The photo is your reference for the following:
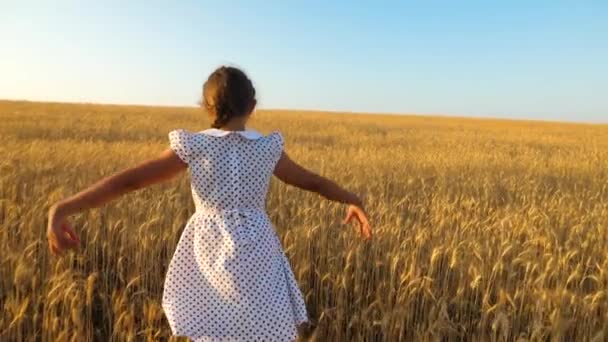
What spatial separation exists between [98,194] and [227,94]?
1.85 ft

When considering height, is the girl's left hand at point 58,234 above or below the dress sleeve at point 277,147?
below

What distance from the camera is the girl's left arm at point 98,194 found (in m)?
1.83

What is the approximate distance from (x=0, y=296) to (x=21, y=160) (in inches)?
157

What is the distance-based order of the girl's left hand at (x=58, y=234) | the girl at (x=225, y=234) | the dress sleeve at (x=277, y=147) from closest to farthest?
the girl's left hand at (x=58, y=234), the girl at (x=225, y=234), the dress sleeve at (x=277, y=147)

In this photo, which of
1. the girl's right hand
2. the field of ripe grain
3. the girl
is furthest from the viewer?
the field of ripe grain

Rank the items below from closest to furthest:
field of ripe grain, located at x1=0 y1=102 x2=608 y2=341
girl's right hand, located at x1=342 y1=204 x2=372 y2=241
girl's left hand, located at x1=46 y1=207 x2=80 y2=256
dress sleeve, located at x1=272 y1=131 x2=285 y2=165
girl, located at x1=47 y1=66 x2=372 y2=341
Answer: girl's left hand, located at x1=46 y1=207 x2=80 y2=256
girl, located at x1=47 y1=66 x2=372 y2=341
dress sleeve, located at x1=272 y1=131 x2=285 y2=165
girl's right hand, located at x1=342 y1=204 x2=372 y2=241
field of ripe grain, located at x1=0 y1=102 x2=608 y2=341

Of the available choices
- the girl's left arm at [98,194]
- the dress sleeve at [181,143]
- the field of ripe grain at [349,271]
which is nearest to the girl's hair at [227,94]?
the dress sleeve at [181,143]

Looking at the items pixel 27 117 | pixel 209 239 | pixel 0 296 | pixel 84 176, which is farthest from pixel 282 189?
pixel 27 117

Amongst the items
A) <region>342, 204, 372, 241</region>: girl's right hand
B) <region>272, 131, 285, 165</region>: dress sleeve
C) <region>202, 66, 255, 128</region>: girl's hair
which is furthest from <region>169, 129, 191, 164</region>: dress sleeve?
<region>342, 204, 372, 241</region>: girl's right hand

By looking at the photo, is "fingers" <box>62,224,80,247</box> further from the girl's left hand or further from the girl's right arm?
the girl's right arm

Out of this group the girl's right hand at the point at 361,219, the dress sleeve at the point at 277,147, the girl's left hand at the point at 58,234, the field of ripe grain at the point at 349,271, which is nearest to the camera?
the girl's left hand at the point at 58,234

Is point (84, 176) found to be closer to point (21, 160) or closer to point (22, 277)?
point (21, 160)

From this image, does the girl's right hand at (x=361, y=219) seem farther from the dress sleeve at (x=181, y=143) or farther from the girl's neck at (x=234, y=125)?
the dress sleeve at (x=181, y=143)

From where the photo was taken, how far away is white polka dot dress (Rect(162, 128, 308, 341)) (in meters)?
1.96
